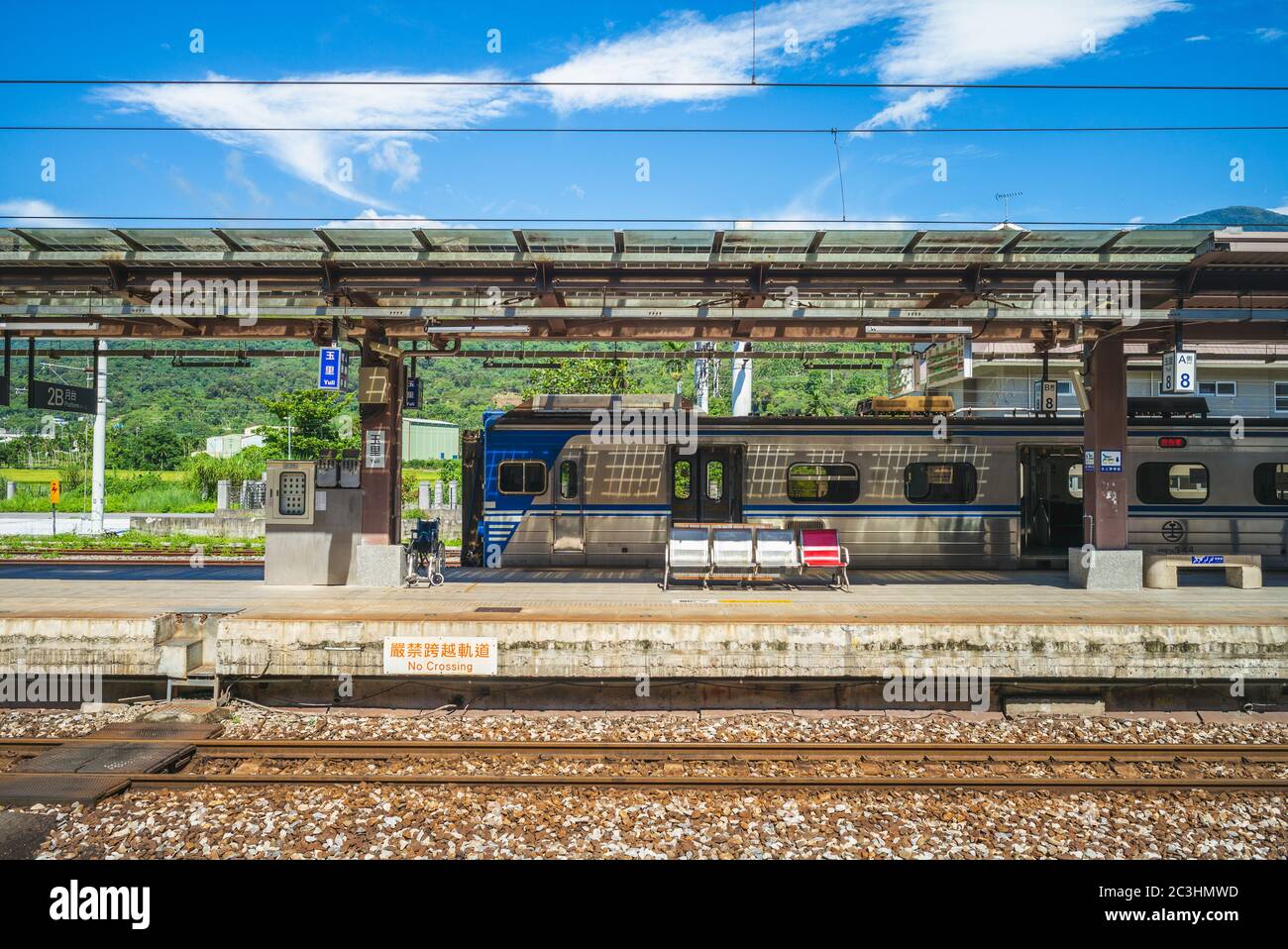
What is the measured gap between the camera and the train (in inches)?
643

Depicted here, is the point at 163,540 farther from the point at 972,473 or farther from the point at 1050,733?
the point at 1050,733

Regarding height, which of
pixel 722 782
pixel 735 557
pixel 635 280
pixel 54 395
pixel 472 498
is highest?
pixel 635 280

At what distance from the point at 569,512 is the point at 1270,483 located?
15.5m

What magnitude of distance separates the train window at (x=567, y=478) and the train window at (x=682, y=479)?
216 centimetres

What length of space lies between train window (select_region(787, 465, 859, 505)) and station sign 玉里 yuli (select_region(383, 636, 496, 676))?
28.4 ft

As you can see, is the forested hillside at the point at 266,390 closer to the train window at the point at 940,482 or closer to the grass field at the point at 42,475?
the grass field at the point at 42,475

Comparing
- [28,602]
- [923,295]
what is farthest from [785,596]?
[28,602]

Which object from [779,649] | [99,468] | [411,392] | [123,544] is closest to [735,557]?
[779,649]

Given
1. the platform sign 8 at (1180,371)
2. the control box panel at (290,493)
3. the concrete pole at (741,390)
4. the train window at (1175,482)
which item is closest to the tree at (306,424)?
the concrete pole at (741,390)

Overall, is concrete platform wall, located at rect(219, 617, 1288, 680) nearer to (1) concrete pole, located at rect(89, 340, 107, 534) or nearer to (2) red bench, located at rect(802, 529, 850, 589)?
(2) red bench, located at rect(802, 529, 850, 589)

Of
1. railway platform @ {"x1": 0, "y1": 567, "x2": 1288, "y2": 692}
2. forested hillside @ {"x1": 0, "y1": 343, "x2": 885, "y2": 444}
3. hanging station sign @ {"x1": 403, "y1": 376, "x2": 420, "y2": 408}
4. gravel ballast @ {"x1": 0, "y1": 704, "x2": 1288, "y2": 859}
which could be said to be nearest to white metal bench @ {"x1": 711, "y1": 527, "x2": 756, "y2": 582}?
railway platform @ {"x1": 0, "y1": 567, "x2": 1288, "y2": 692}

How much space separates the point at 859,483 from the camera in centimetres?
1648

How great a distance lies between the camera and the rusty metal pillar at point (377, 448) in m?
13.6

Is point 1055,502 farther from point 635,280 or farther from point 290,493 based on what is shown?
point 290,493
